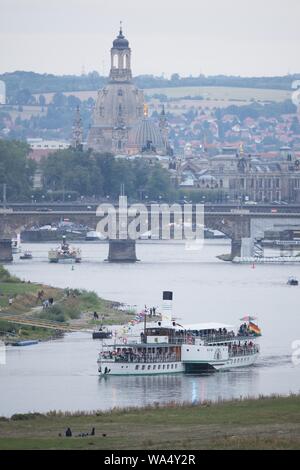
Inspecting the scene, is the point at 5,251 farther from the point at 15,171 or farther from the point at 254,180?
the point at 254,180

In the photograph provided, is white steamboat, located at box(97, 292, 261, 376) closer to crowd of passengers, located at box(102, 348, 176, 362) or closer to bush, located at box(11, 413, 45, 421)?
crowd of passengers, located at box(102, 348, 176, 362)

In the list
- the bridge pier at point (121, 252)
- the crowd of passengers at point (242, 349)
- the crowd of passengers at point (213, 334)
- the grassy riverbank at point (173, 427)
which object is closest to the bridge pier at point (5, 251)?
the bridge pier at point (121, 252)

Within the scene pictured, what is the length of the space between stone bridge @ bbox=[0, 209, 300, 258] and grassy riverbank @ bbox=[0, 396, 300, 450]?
206 ft

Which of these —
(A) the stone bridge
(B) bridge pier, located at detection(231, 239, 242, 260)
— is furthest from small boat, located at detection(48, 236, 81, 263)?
(B) bridge pier, located at detection(231, 239, 242, 260)

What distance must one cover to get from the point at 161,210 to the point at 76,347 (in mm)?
65185

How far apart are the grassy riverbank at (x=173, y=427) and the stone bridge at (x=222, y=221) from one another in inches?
2468

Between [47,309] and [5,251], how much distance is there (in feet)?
118

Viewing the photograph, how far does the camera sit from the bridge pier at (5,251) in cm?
10189

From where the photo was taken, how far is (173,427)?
42188mm

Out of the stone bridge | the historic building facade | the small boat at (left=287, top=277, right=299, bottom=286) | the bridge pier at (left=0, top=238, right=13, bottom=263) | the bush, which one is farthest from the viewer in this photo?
the historic building facade

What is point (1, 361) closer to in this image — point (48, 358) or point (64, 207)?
point (48, 358)

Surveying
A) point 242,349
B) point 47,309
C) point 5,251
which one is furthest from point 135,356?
point 5,251

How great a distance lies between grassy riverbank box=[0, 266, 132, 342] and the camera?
62.0 meters
